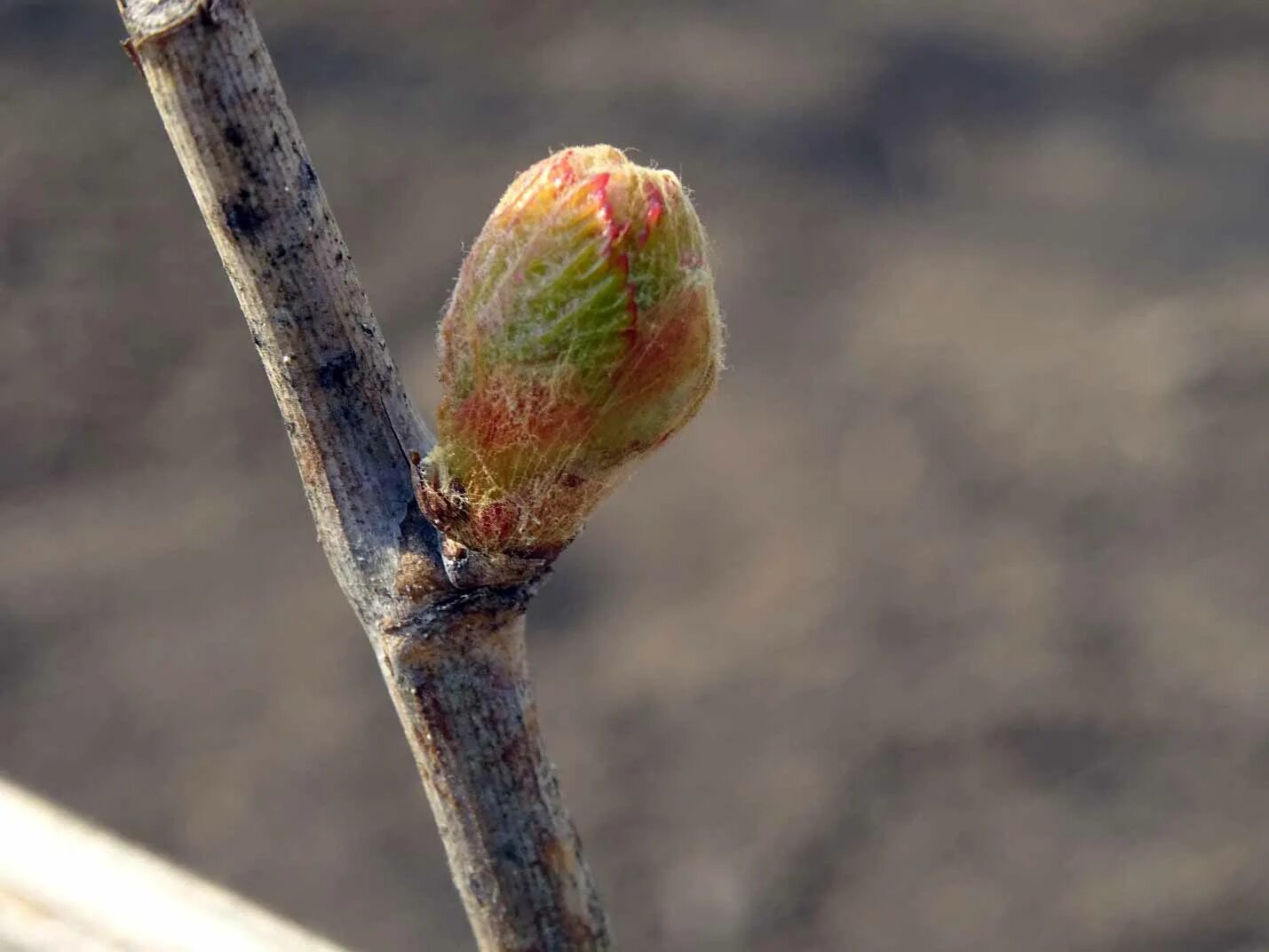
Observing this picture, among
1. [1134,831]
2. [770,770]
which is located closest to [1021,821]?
[1134,831]

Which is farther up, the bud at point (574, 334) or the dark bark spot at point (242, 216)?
the dark bark spot at point (242, 216)

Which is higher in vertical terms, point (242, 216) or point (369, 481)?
point (242, 216)

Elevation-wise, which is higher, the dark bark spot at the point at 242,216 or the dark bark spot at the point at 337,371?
the dark bark spot at the point at 242,216

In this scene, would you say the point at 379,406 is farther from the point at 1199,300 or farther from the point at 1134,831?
the point at 1199,300
